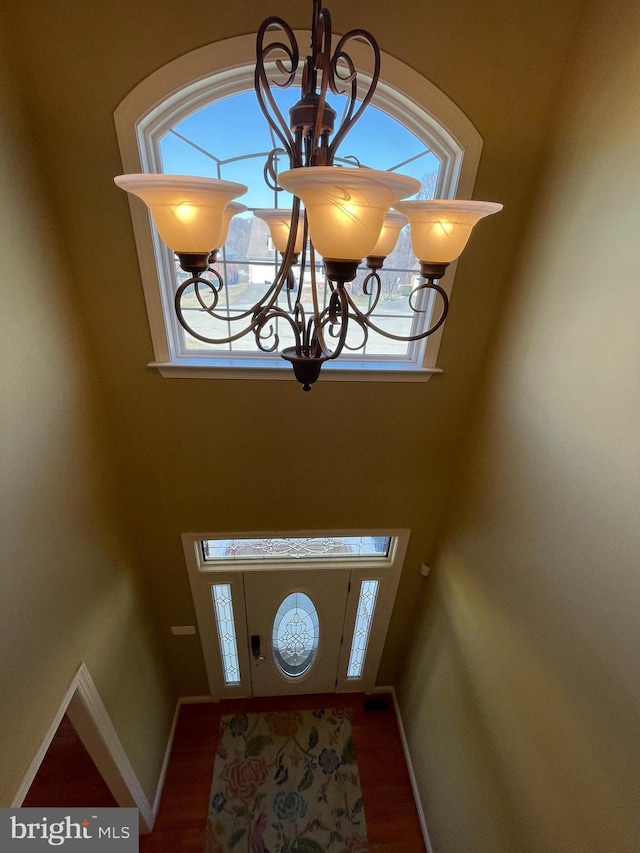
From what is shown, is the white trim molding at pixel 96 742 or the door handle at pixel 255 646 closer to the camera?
the white trim molding at pixel 96 742

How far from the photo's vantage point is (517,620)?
1.86 m

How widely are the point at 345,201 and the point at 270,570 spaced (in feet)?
8.53

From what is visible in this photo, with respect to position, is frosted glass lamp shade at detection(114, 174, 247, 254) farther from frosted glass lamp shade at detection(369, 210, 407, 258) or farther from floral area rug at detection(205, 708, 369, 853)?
floral area rug at detection(205, 708, 369, 853)

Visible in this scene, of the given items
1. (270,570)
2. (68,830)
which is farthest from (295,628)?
(68,830)

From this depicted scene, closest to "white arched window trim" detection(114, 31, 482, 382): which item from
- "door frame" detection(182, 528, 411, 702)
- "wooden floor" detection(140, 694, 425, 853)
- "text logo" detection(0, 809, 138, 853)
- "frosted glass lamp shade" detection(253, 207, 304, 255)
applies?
"frosted glass lamp shade" detection(253, 207, 304, 255)

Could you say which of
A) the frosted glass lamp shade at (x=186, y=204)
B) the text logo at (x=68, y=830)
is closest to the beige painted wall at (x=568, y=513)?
the frosted glass lamp shade at (x=186, y=204)

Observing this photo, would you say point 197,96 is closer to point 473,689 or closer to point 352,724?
point 473,689

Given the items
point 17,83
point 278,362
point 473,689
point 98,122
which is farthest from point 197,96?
point 473,689

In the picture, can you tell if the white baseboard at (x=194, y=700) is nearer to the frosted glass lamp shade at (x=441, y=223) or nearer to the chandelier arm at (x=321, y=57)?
the frosted glass lamp shade at (x=441, y=223)

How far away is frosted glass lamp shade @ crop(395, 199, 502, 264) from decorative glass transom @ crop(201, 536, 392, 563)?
2.19 m

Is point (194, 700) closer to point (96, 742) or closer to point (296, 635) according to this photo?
point (296, 635)

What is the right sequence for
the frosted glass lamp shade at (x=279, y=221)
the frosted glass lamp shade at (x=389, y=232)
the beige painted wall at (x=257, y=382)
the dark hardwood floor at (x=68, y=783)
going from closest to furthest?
1. the frosted glass lamp shade at (x=389, y=232)
2. the frosted glass lamp shade at (x=279, y=221)
3. the beige painted wall at (x=257, y=382)
4. the dark hardwood floor at (x=68, y=783)

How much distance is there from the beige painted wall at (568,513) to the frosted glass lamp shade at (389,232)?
0.76 m

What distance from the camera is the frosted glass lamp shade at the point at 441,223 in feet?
2.98
